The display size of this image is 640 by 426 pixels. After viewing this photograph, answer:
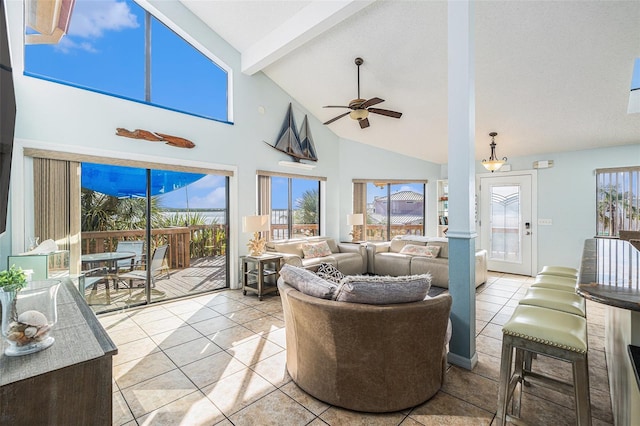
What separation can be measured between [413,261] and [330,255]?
152cm

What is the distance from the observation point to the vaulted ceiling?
9.68 feet

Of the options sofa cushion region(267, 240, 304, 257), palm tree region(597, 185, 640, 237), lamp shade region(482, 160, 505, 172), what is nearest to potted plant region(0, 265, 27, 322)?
sofa cushion region(267, 240, 304, 257)

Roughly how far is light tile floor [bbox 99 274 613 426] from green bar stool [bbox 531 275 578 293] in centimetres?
71

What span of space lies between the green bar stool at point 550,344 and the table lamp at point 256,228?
3532mm

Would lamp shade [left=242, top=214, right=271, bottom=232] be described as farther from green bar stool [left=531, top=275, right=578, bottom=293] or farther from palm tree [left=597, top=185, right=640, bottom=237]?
palm tree [left=597, top=185, right=640, bottom=237]

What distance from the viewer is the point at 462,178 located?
2.45 metres

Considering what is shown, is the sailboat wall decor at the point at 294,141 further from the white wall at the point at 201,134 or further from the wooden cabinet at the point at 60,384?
the wooden cabinet at the point at 60,384

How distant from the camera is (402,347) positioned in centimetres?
187

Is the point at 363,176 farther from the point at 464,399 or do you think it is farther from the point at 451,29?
the point at 464,399

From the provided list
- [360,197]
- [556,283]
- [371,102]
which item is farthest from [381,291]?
[360,197]

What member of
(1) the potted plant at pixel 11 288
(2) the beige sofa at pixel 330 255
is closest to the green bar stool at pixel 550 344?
(1) the potted plant at pixel 11 288

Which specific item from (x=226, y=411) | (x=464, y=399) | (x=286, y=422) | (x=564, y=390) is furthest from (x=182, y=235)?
(x=564, y=390)

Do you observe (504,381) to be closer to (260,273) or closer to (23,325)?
(23,325)

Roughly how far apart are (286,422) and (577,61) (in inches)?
180
